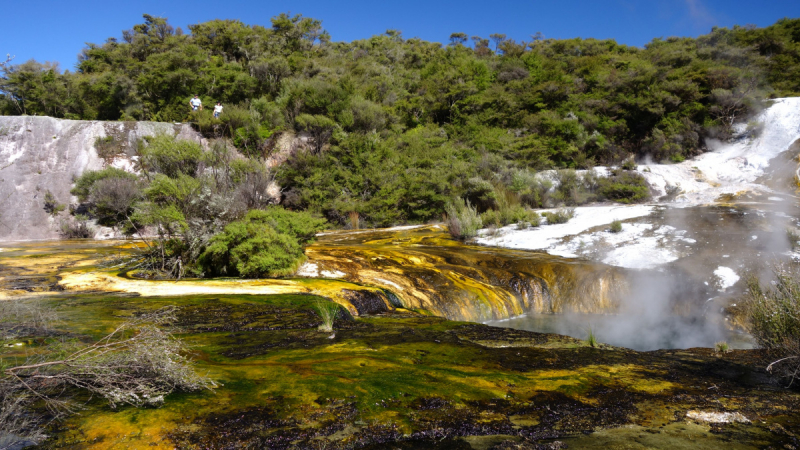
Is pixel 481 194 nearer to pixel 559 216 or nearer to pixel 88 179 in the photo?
pixel 559 216

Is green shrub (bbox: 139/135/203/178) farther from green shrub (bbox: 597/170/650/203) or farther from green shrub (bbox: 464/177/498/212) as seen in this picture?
green shrub (bbox: 597/170/650/203)

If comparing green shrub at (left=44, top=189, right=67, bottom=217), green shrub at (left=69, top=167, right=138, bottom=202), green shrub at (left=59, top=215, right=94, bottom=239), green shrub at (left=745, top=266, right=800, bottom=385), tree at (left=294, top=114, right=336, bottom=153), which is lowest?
green shrub at (left=745, top=266, right=800, bottom=385)

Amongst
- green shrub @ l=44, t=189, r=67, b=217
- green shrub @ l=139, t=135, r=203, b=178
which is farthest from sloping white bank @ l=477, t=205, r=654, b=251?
green shrub @ l=44, t=189, r=67, b=217

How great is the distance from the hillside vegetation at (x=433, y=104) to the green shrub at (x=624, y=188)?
0.11m

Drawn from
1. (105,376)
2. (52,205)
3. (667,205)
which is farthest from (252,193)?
(52,205)

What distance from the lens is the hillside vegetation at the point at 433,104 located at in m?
19.2

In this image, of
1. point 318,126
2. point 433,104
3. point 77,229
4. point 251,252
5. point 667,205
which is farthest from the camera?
point 433,104

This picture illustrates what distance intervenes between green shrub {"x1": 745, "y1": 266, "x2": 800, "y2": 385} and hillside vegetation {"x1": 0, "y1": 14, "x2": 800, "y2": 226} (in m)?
11.4

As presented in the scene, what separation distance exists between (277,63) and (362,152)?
437 inches

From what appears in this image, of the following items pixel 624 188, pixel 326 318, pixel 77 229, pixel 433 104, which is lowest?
A: pixel 326 318

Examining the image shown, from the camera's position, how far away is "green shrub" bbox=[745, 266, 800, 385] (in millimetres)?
3621

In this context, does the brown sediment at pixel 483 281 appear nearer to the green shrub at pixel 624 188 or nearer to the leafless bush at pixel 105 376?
the leafless bush at pixel 105 376

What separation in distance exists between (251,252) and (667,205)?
1216 centimetres

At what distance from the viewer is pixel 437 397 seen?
3221 mm
